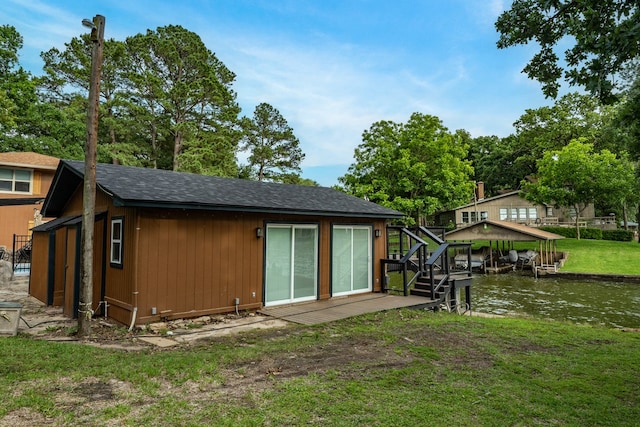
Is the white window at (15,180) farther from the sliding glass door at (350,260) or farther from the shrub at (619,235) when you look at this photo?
the shrub at (619,235)

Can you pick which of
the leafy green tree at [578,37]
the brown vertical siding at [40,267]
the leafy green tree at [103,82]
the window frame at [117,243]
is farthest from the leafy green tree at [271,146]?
the leafy green tree at [578,37]

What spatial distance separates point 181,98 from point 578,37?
1054 inches

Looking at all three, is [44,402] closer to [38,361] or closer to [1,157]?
[38,361]

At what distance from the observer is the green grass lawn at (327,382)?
130 inches

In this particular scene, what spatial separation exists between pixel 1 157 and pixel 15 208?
7.99 feet

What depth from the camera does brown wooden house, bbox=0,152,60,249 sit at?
58.7 feet

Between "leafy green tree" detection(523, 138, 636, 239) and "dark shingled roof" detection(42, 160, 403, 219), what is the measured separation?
75.6 ft

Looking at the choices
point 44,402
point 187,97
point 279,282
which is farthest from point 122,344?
point 187,97

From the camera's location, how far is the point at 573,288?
18.0 meters

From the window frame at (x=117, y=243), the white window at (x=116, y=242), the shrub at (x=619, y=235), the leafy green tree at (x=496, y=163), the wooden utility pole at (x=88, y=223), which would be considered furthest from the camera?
the leafy green tree at (x=496, y=163)

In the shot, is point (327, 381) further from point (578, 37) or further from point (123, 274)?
point (578, 37)

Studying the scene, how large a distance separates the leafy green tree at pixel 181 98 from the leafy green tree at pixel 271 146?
501 centimetres

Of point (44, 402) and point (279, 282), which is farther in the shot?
point (279, 282)

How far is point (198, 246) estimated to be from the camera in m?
7.42
